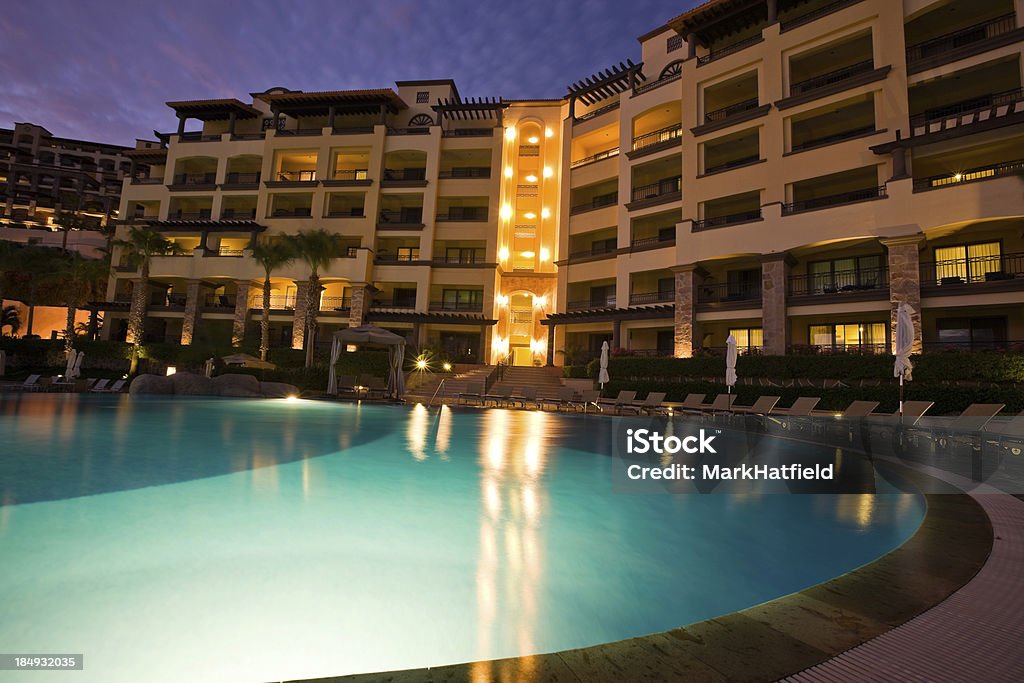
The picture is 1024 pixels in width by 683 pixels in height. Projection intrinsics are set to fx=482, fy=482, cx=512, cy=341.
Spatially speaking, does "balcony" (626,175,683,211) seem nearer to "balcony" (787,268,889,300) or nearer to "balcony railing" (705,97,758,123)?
"balcony railing" (705,97,758,123)

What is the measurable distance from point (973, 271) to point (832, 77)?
11162 mm

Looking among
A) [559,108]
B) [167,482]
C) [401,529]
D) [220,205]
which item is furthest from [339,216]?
[401,529]

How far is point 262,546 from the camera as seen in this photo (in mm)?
4156

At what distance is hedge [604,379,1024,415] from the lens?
15.3 meters

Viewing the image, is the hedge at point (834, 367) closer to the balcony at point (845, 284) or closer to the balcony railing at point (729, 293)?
the balcony at point (845, 284)

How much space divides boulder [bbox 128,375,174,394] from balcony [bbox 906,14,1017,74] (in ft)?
118

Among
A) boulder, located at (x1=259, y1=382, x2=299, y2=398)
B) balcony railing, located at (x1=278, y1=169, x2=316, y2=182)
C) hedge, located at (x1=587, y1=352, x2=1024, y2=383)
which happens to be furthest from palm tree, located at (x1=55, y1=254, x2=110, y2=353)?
hedge, located at (x1=587, y1=352, x2=1024, y2=383)

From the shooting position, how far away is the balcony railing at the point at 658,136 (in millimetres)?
29656

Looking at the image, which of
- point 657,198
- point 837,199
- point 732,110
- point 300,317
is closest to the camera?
point 837,199

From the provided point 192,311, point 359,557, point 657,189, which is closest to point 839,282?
point 657,189

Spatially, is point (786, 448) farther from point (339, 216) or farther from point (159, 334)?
point (159, 334)

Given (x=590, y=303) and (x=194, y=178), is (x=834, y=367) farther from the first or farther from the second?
(x=194, y=178)

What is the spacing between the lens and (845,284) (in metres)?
23.7

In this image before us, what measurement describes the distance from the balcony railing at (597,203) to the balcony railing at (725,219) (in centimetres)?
749
